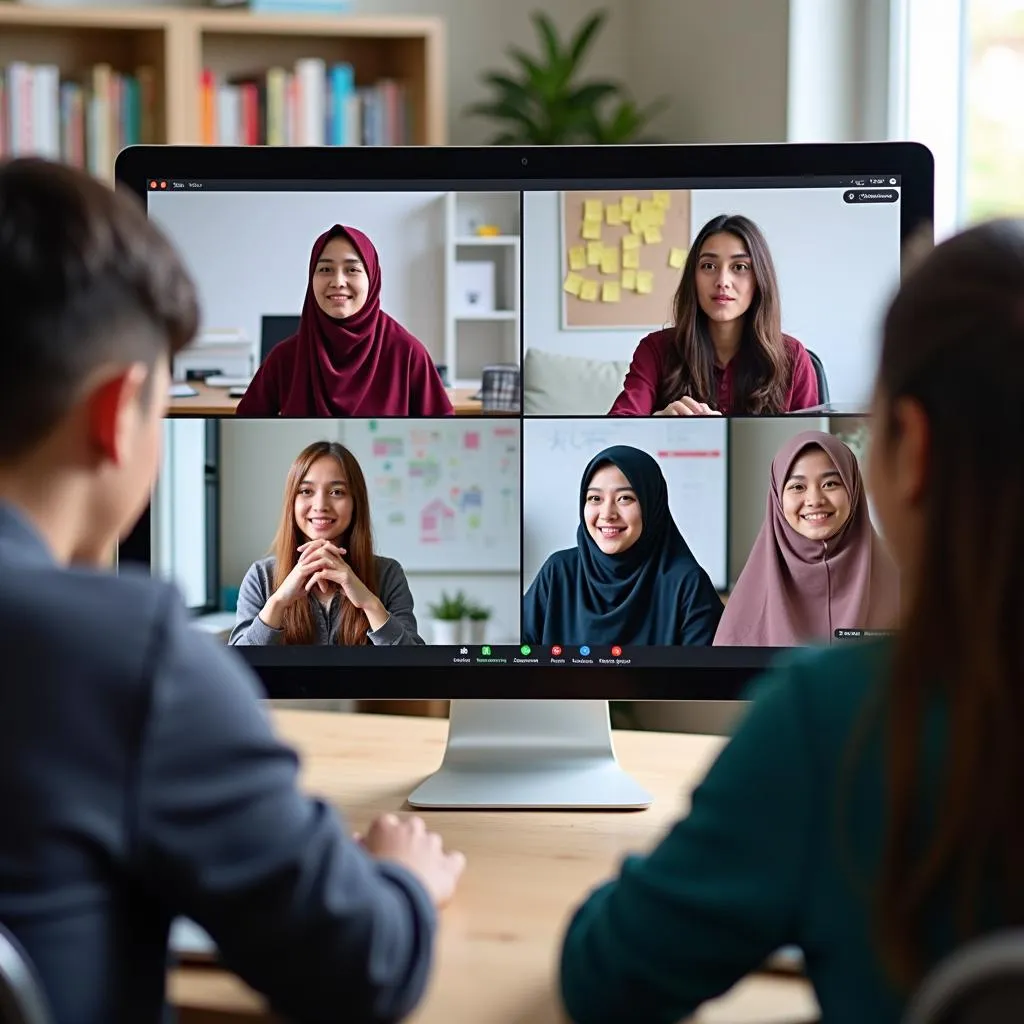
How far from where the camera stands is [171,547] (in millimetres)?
1244

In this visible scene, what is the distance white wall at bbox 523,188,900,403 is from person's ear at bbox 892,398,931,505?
477 millimetres

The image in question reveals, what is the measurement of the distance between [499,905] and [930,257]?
555 millimetres

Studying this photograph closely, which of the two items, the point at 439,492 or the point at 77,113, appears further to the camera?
the point at 77,113

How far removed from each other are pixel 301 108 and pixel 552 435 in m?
2.04

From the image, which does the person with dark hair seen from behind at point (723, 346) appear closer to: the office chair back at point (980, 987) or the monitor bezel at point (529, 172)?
the monitor bezel at point (529, 172)

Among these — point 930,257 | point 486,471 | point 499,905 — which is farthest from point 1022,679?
point 486,471

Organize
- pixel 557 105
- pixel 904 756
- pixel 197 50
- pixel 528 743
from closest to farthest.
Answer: pixel 904 756, pixel 528 743, pixel 197 50, pixel 557 105

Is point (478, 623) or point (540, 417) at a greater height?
point (540, 417)

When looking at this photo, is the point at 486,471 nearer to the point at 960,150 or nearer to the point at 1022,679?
the point at 1022,679

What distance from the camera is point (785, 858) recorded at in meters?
0.72

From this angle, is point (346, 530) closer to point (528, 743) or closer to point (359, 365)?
point (359, 365)

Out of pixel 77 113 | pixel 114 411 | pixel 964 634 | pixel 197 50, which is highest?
pixel 197 50

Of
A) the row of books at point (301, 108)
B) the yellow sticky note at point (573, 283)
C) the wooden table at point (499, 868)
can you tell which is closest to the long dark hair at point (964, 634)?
the wooden table at point (499, 868)

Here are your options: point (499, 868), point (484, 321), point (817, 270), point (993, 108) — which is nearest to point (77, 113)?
Answer: point (993, 108)
